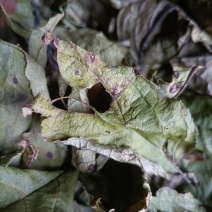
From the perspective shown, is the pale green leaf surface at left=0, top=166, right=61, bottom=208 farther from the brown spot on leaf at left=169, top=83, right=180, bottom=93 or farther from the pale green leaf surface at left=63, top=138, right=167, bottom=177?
the brown spot on leaf at left=169, top=83, right=180, bottom=93

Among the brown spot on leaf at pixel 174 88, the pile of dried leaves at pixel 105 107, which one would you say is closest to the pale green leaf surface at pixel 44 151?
the pile of dried leaves at pixel 105 107

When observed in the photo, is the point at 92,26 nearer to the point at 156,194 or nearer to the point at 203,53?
the point at 203,53

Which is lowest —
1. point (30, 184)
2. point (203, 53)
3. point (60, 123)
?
point (30, 184)

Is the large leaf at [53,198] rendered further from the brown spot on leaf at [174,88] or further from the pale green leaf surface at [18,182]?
the brown spot on leaf at [174,88]

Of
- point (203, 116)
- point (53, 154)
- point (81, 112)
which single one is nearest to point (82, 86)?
point (81, 112)

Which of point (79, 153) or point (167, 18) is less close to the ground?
point (167, 18)

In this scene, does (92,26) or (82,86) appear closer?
(82,86)

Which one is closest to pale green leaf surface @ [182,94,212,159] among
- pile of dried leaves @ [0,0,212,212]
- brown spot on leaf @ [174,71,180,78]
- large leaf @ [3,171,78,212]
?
pile of dried leaves @ [0,0,212,212]
